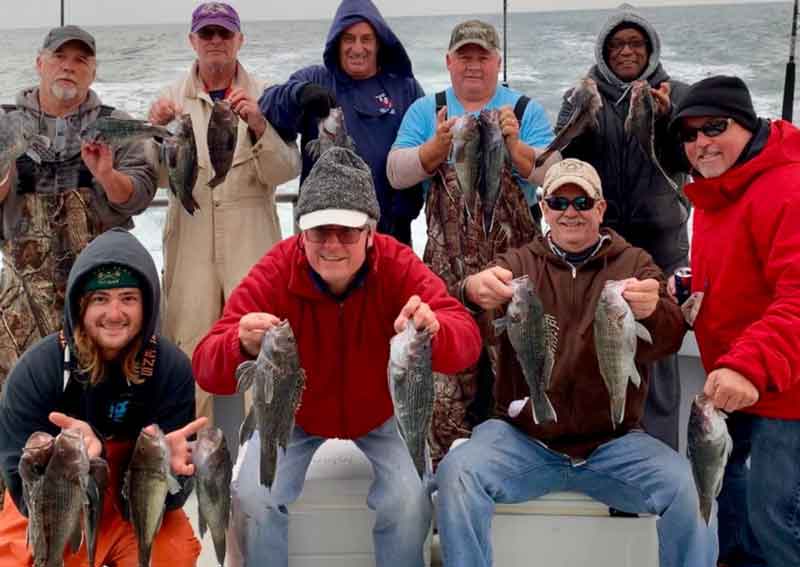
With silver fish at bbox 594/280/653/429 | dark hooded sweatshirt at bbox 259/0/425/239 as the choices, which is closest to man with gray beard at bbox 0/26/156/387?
dark hooded sweatshirt at bbox 259/0/425/239

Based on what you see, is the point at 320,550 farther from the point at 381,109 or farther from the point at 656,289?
the point at 381,109

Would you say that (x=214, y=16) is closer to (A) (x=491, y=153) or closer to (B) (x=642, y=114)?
(A) (x=491, y=153)

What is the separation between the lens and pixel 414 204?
4477 millimetres

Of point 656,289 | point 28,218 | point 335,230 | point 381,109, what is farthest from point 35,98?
point 656,289

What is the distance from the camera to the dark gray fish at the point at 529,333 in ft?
10.1

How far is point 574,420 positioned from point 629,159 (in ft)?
3.94

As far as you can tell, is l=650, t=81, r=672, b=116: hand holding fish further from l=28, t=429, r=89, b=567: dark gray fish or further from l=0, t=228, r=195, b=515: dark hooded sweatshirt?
l=28, t=429, r=89, b=567: dark gray fish

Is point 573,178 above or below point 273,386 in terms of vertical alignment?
above

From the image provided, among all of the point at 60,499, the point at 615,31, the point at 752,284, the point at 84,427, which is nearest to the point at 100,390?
the point at 84,427

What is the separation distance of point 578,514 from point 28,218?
2.51 meters

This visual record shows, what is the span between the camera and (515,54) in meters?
17.7

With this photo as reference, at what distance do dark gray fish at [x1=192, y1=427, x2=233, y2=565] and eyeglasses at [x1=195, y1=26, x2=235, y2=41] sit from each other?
6.68 feet

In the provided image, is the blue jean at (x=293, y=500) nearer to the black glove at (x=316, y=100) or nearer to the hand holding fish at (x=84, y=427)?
the hand holding fish at (x=84, y=427)

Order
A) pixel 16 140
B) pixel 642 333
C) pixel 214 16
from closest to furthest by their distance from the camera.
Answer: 1. pixel 642 333
2. pixel 16 140
3. pixel 214 16
